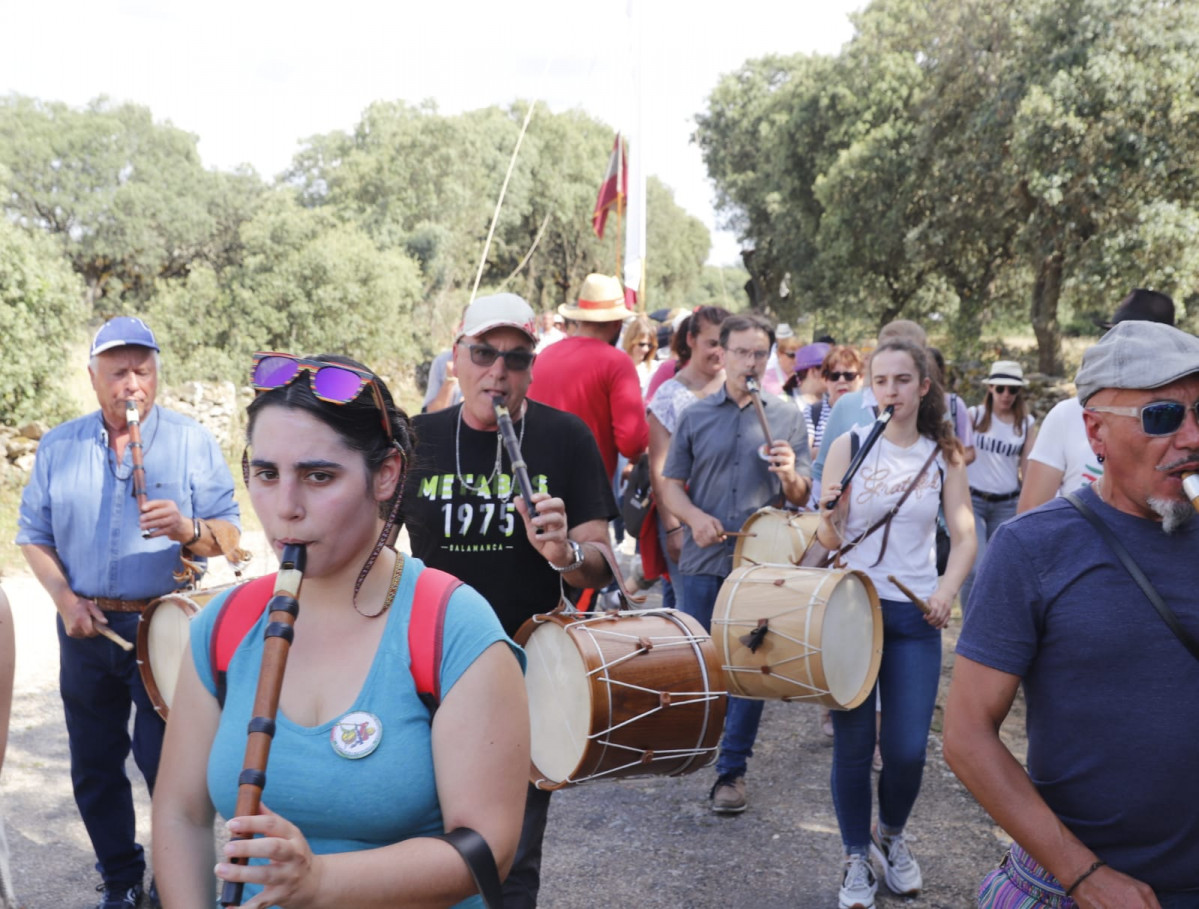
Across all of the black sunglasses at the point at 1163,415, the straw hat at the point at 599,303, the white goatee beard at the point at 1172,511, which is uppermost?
the straw hat at the point at 599,303

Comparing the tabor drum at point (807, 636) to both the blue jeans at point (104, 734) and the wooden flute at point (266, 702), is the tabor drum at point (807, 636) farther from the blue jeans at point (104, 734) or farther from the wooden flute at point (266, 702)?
the wooden flute at point (266, 702)

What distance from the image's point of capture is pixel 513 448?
3510 millimetres

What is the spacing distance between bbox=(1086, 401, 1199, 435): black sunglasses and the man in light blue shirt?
321cm

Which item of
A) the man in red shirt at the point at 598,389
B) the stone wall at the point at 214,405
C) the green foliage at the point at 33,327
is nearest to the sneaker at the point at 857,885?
the man in red shirt at the point at 598,389

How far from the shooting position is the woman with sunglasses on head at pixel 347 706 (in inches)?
72.3

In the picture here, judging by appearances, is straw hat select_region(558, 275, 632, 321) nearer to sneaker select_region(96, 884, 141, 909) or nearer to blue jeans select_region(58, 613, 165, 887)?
blue jeans select_region(58, 613, 165, 887)

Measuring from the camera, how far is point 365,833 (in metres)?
1.85

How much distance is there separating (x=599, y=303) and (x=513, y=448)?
277 centimetres

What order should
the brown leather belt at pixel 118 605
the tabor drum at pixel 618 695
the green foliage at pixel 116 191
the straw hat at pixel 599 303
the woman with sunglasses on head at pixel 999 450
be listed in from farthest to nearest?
the green foliage at pixel 116 191, the woman with sunglasses on head at pixel 999 450, the straw hat at pixel 599 303, the brown leather belt at pixel 118 605, the tabor drum at pixel 618 695

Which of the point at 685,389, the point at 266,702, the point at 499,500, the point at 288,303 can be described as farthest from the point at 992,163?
the point at 266,702

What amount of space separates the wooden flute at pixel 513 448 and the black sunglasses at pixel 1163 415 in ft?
5.35

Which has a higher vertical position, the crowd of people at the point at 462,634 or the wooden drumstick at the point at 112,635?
the crowd of people at the point at 462,634

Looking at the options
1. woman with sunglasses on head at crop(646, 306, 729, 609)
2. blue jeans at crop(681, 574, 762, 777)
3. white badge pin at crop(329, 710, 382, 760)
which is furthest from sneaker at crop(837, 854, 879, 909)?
white badge pin at crop(329, 710, 382, 760)

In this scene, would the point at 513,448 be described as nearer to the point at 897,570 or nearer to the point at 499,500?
the point at 499,500
